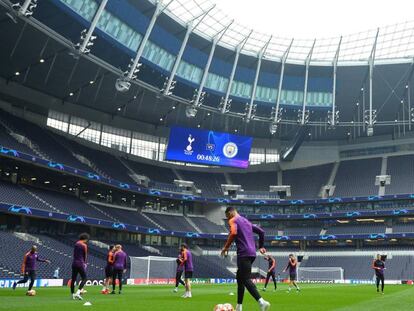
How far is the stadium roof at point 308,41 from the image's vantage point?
54406 millimetres

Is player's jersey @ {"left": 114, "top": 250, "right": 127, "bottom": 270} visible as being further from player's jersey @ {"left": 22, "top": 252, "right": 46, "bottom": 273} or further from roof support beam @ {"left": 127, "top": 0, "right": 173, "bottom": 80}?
roof support beam @ {"left": 127, "top": 0, "right": 173, "bottom": 80}

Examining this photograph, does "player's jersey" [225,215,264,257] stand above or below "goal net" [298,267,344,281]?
above

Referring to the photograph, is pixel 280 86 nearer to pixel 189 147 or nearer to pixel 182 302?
pixel 189 147

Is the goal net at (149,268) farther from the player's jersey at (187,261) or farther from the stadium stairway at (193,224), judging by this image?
the player's jersey at (187,261)

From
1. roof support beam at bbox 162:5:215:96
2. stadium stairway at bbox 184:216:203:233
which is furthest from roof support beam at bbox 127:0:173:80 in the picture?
stadium stairway at bbox 184:216:203:233

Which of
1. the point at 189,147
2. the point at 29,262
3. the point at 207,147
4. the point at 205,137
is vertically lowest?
the point at 29,262

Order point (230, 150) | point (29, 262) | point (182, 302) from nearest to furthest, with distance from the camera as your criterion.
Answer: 1. point (182, 302)
2. point (29, 262)
3. point (230, 150)

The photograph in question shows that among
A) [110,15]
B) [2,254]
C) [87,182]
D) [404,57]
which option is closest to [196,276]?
[87,182]

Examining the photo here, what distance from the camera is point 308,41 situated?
200 feet

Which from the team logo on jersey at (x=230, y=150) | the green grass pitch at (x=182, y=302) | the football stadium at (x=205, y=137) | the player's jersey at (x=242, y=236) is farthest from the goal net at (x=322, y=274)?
the player's jersey at (x=242, y=236)

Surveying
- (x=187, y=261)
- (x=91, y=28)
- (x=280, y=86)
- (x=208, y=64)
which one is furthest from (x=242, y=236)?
(x=280, y=86)

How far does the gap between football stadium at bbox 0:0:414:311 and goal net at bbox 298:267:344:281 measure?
20 centimetres

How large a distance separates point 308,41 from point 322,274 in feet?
97.0

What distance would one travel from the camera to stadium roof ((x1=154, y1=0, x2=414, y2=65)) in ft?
178
